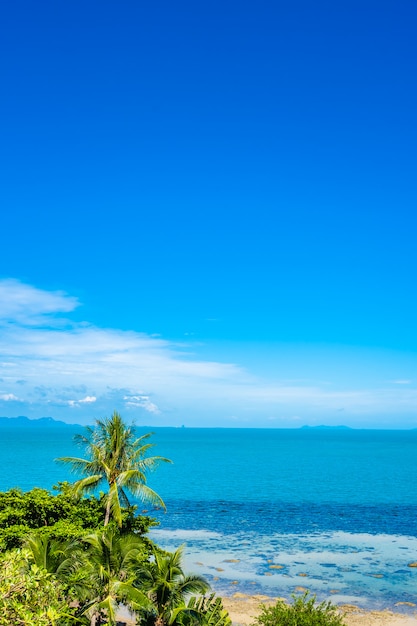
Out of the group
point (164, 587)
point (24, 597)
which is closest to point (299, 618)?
point (164, 587)

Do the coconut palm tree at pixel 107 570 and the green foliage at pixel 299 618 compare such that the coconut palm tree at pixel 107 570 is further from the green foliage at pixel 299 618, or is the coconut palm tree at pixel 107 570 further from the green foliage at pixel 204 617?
the green foliage at pixel 299 618

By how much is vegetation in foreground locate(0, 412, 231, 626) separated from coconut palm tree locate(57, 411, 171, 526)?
0.22ft

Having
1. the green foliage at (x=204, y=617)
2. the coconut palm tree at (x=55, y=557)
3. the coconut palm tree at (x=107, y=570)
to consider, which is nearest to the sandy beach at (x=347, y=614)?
the green foliage at (x=204, y=617)

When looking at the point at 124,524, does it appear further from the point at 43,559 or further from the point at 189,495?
the point at 189,495

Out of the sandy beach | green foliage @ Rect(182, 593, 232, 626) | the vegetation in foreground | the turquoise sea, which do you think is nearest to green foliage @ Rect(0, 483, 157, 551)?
the vegetation in foreground

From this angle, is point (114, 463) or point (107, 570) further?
point (114, 463)

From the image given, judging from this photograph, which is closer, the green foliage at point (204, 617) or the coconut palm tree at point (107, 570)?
the coconut palm tree at point (107, 570)

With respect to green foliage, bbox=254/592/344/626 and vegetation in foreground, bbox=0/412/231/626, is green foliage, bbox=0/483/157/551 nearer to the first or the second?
vegetation in foreground, bbox=0/412/231/626

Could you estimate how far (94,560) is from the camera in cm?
2472

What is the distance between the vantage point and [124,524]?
1351 inches

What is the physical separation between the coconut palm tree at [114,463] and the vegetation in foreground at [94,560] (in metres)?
0.07

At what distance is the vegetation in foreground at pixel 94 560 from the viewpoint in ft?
47.3

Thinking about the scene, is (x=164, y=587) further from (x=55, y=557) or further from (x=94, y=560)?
(x=55, y=557)

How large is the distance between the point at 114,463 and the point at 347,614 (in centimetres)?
1923
